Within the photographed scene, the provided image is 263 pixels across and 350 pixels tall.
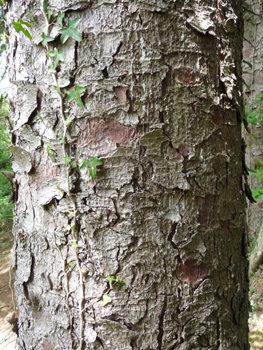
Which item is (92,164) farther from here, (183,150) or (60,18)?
(60,18)

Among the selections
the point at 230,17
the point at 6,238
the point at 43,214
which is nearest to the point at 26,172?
the point at 43,214

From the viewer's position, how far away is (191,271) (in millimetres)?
834

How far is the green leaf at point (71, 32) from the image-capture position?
76 cm

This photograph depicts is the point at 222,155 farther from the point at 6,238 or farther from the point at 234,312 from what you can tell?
the point at 6,238

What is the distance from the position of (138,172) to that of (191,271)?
353 millimetres

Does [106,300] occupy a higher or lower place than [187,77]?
lower

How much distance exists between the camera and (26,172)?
2.98 feet

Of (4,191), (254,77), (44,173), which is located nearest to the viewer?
(44,173)

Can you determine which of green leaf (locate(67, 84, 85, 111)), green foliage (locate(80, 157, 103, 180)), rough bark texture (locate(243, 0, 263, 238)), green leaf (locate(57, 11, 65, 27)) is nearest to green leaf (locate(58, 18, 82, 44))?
green leaf (locate(57, 11, 65, 27))

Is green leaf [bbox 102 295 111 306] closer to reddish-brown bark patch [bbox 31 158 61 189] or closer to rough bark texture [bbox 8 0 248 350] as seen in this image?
rough bark texture [bbox 8 0 248 350]

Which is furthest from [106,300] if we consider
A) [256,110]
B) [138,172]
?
[256,110]

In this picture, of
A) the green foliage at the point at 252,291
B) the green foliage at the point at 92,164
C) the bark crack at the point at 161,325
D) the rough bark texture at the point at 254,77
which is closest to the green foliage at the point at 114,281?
the bark crack at the point at 161,325

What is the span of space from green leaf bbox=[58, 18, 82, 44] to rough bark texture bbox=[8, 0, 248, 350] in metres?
0.02

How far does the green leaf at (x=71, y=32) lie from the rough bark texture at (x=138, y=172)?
0.02m
